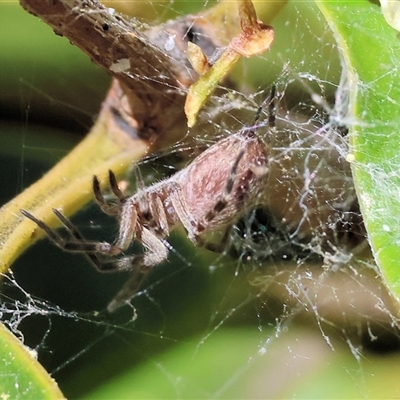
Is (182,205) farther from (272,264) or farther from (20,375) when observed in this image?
(20,375)

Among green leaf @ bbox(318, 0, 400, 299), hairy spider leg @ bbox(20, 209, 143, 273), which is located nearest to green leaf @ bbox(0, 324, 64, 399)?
hairy spider leg @ bbox(20, 209, 143, 273)

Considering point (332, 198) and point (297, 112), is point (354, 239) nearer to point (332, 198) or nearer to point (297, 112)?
point (332, 198)

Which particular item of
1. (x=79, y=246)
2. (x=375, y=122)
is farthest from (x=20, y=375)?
(x=375, y=122)

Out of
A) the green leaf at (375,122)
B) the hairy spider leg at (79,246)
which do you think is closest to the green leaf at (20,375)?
the hairy spider leg at (79,246)

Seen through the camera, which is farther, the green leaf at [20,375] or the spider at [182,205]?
the spider at [182,205]

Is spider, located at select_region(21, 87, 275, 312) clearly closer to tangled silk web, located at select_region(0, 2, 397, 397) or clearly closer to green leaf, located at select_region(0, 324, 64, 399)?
tangled silk web, located at select_region(0, 2, 397, 397)

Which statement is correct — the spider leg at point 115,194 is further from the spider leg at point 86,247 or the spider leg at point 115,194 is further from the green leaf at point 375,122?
the green leaf at point 375,122
